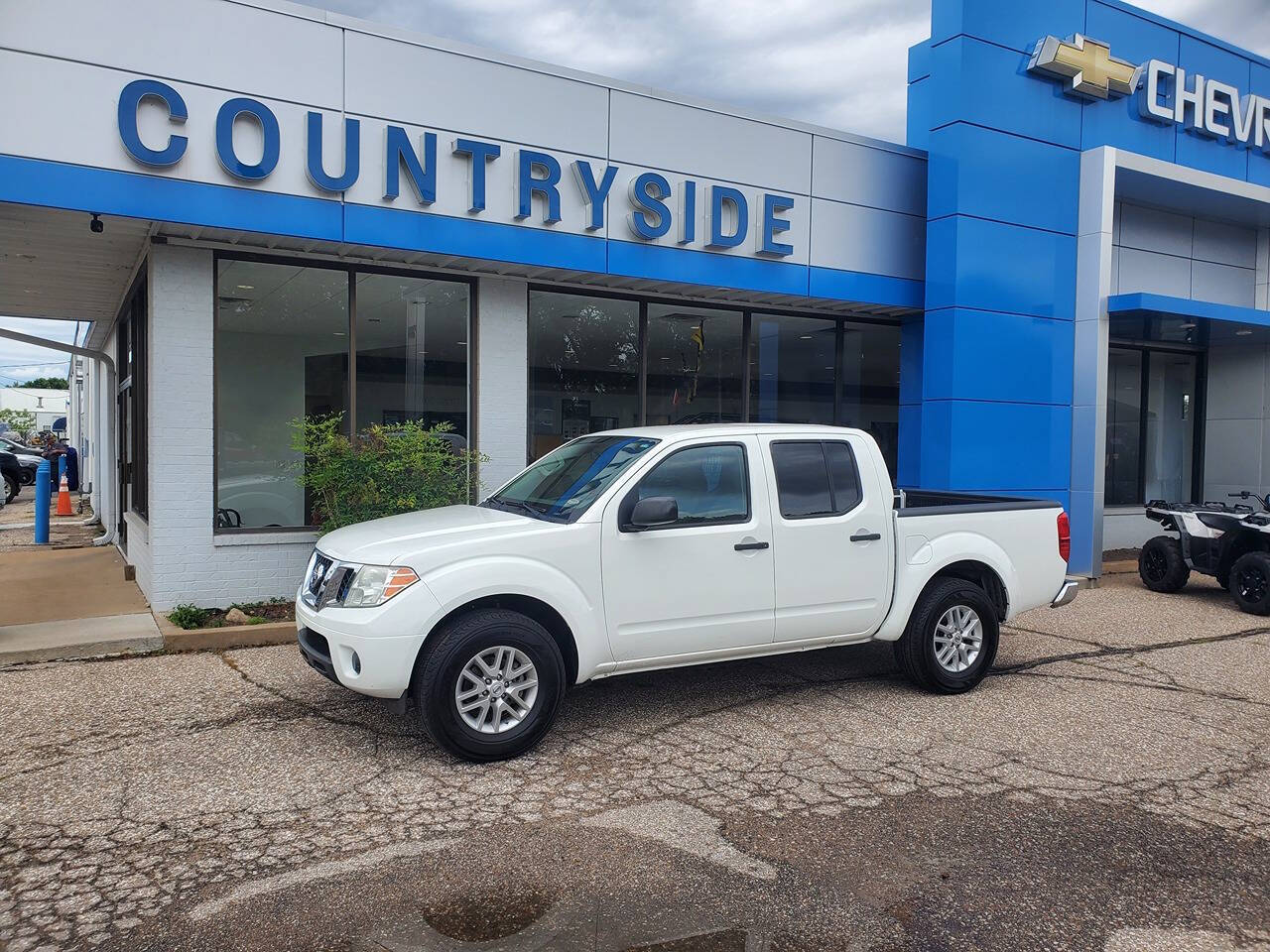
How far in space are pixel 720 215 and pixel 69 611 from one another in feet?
25.4

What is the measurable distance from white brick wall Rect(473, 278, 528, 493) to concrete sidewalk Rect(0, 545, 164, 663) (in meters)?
3.63

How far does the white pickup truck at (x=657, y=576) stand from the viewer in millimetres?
5137

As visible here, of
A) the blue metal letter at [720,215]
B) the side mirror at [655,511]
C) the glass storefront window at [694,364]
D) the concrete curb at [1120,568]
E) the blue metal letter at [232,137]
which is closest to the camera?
the side mirror at [655,511]

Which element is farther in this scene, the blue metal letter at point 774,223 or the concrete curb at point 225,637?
the blue metal letter at point 774,223

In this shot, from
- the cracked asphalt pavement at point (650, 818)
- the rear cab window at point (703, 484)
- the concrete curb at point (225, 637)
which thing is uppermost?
the rear cab window at point (703, 484)

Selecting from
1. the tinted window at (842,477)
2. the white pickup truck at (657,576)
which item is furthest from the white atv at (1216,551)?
the tinted window at (842,477)

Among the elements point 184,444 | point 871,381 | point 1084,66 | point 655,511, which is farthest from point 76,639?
point 1084,66

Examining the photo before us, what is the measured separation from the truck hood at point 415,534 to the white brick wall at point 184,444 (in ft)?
10.9

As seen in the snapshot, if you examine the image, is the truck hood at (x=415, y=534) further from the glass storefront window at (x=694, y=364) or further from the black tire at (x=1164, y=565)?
the black tire at (x=1164, y=565)

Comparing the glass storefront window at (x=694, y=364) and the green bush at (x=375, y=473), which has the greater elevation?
the glass storefront window at (x=694, y=364)

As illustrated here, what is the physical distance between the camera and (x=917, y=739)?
19.0ft

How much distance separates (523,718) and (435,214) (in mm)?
5667

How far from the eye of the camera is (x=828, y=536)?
629cm

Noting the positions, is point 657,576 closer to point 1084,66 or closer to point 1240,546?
point 1240,546
